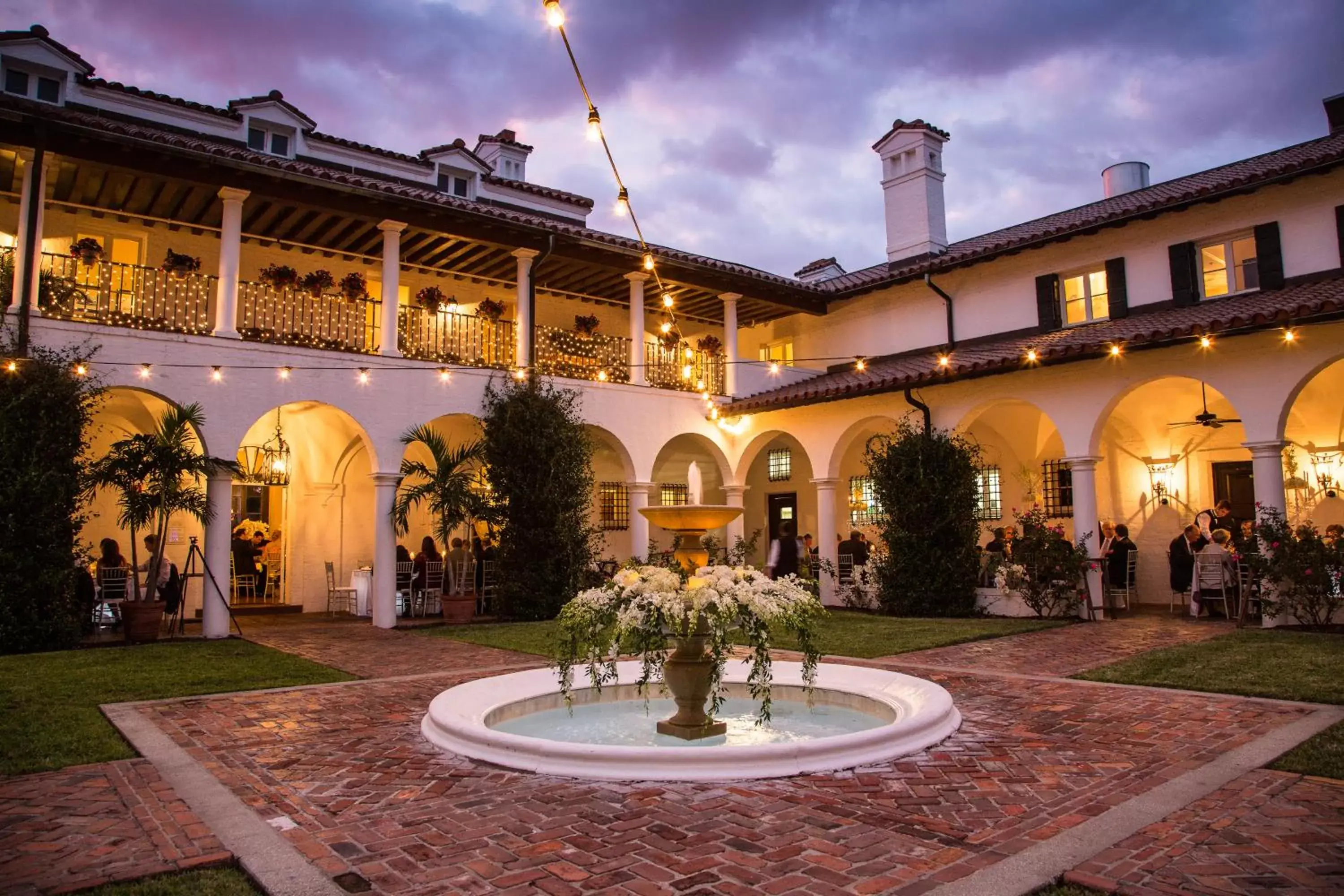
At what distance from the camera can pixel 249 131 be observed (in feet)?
60.4

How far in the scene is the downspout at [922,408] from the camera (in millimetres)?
15688

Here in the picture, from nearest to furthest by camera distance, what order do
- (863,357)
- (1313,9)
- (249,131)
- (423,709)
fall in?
1. (423,709)
2. (1313,9)
3. (249,131)
4. (863,357)

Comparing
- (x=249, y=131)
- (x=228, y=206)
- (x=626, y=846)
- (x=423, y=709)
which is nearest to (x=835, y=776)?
(x=626, y=846)

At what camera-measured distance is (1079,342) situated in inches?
543

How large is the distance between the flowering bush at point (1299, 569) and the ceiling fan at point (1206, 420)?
3356mm

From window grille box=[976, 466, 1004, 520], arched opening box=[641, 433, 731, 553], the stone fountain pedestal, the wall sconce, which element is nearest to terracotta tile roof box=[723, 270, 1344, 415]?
the wall sconce

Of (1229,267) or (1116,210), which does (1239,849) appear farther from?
(1116,210)

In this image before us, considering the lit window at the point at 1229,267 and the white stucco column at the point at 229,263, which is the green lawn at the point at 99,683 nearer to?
the white stucco column at the point at 229,263

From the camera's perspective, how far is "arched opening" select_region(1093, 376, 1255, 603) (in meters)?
15.7

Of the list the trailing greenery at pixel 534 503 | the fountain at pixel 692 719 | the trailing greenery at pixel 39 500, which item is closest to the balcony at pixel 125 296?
the trailing greenery at pixel 39 500

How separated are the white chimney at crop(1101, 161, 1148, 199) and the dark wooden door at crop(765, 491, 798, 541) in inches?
410

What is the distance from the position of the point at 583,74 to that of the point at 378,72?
6550mm

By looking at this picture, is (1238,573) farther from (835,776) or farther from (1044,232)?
(835,776)

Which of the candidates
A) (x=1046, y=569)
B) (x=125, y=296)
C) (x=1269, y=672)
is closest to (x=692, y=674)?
(x=1269, y=672)
